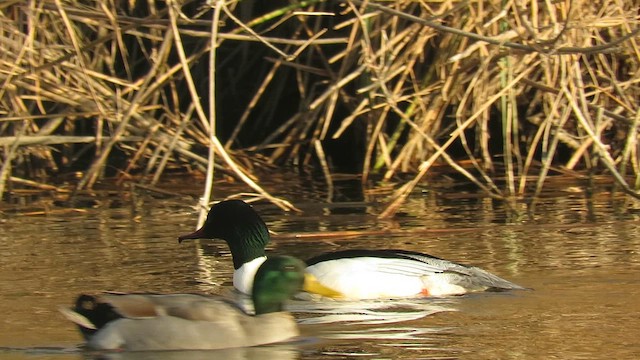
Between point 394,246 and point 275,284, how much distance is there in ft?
7.79

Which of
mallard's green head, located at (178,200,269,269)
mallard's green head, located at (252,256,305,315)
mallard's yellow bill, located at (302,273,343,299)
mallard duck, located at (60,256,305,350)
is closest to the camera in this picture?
mallard duck, located at (60,256,305,350)

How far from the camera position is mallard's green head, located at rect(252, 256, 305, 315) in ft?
21.0

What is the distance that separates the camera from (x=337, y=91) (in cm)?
1154

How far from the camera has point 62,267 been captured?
26.6 ft

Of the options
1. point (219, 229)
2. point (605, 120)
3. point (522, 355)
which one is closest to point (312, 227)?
point (219, 229)

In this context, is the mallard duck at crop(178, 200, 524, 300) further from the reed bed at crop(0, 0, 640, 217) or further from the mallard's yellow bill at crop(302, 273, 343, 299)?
the reed bed at crop(0, 0, 640, 217)

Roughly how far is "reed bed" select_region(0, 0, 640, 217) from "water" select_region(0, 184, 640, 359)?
40 centimetres

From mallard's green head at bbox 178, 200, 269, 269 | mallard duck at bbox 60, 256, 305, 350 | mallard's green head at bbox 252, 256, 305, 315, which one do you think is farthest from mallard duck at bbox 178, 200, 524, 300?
mallard duck at bbox 60, 256, 305, 350

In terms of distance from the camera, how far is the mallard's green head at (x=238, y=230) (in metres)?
7.85

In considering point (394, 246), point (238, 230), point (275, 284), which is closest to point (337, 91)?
point (394, 246)

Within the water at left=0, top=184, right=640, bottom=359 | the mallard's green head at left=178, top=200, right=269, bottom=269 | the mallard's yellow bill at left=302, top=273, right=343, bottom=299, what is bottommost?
the water at left=0, top=184, right=640, bottom=359

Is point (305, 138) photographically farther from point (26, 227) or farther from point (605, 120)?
point (26, 227)

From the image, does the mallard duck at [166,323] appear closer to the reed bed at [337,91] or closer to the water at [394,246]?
the water at [394,246]

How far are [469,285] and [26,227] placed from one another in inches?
139
